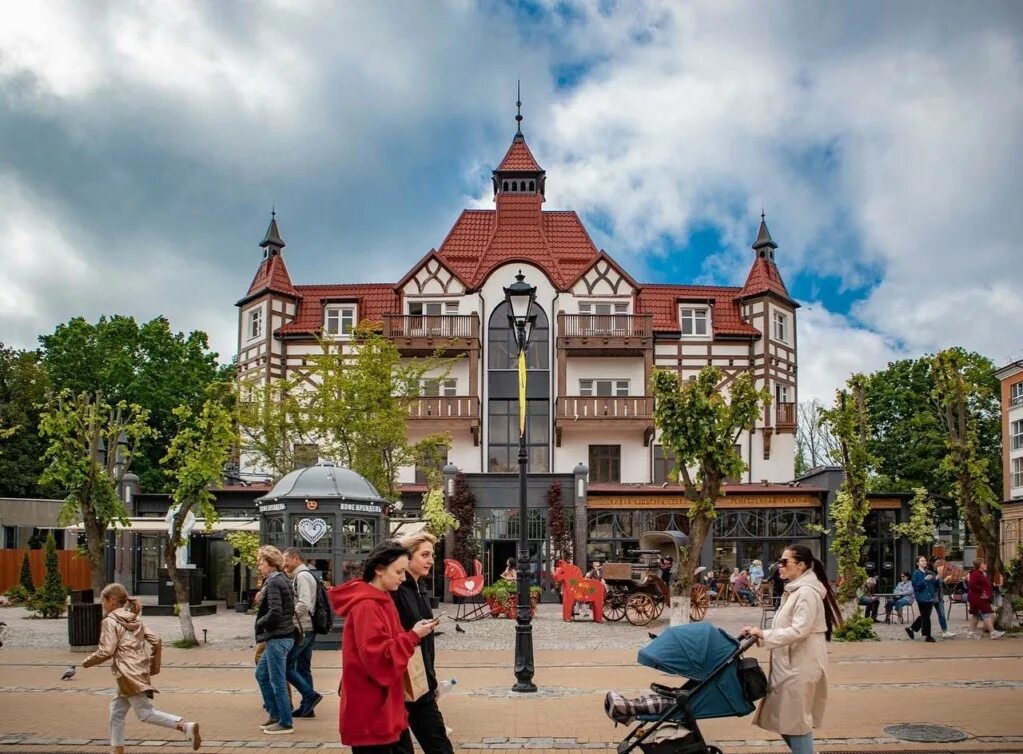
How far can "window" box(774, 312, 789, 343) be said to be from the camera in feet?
137

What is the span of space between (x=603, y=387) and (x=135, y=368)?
A: 22417mm

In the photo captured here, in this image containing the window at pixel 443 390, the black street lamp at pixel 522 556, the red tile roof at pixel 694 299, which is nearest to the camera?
the black street lamp at pixel 522 556

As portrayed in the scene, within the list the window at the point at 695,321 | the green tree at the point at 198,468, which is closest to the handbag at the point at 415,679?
the green tree at the point at 198,468

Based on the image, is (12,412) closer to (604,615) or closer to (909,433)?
(604,615)

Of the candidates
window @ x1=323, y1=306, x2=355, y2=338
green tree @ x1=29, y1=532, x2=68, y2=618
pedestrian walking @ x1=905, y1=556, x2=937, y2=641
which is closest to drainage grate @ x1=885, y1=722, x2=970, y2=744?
pedestrian walking @ x1=905, y1=556, x2=937, y2=641

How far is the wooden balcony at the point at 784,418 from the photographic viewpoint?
40219 millimetres

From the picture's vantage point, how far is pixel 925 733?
400 inches

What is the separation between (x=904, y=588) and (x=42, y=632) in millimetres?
19962

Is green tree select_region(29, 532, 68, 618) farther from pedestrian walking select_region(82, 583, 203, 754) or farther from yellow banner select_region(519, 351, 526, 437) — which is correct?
pedestrian walking select_region(82, 583, 203, 754)

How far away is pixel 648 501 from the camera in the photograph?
35.2 meters

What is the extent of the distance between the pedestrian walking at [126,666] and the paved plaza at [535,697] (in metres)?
1.02

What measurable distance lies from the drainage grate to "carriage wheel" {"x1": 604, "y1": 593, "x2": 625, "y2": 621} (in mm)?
13799

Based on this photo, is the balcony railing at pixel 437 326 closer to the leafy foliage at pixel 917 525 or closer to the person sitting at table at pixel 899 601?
the leafy foliage at pixel 917 525

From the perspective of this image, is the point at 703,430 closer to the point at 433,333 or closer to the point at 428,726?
the point at 428,726
